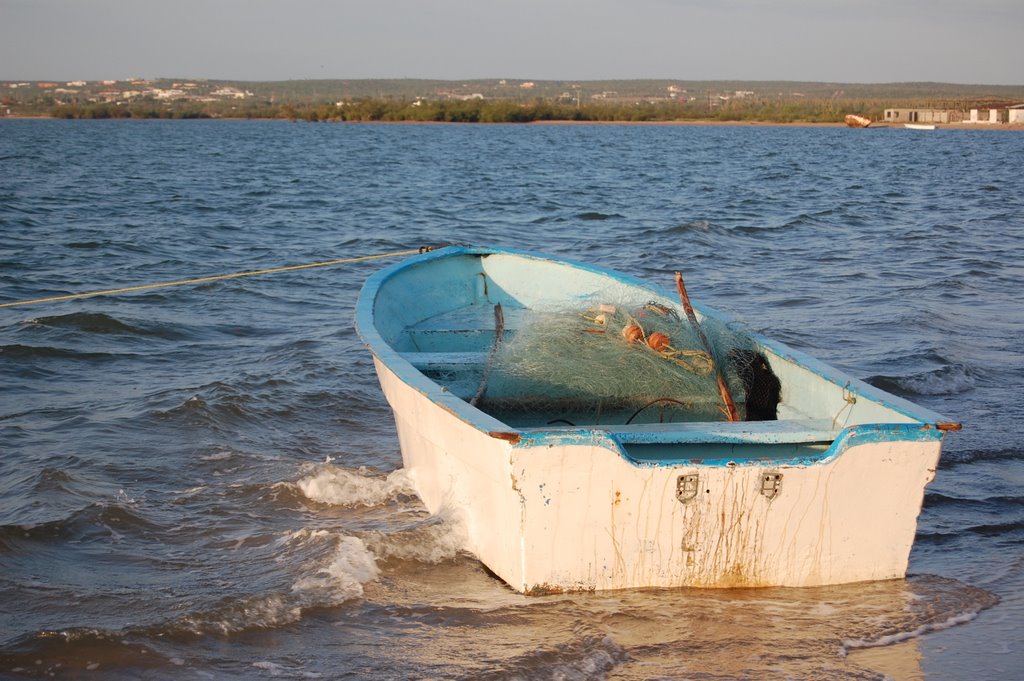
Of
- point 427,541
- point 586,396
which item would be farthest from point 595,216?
point 427,541

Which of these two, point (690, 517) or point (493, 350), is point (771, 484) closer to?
point (690, 517)

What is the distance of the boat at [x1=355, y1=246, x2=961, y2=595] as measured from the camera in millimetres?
3816

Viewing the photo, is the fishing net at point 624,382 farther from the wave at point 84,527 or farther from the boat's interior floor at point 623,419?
the wave at point 84,527

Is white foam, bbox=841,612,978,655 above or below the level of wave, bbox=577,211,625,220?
below

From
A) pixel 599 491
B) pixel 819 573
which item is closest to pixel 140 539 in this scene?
pixel 599 491

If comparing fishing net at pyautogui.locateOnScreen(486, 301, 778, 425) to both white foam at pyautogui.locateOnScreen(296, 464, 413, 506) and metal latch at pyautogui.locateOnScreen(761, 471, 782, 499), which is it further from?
metal latch at pyautogui.locateOnScreen(761, 471, 782, 499)

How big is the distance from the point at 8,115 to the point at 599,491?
11682 cm

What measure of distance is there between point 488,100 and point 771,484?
4844 inches

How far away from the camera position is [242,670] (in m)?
3.75

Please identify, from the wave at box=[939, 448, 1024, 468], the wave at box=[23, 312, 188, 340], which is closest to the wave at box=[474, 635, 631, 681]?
the wave at box=[939, 448, 1024, 468]

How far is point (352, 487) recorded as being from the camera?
577 cm

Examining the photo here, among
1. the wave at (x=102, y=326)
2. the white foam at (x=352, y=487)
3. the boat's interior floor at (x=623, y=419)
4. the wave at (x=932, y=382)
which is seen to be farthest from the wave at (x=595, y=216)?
the white foam at (x=352, y=487)

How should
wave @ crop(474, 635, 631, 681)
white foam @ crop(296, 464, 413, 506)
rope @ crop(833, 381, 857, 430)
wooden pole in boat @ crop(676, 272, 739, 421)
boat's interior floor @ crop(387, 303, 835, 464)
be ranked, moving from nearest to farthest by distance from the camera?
wave @ crop(474, 635, 631, 681) → boat's interior floor @ crop(387, 303, 835, 464) → rope @ crop(833, 381, 857, 430) → wooden pole in boat @ crop(676, 272, 739, 421) → white foam @ crop(296, 464, 413, 506)

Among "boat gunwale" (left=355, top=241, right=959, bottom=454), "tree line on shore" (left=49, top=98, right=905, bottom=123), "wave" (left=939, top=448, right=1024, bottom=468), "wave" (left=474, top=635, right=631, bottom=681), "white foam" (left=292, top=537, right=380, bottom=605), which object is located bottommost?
"white foam" (left=292, top=537, right=380, bottom=605)
